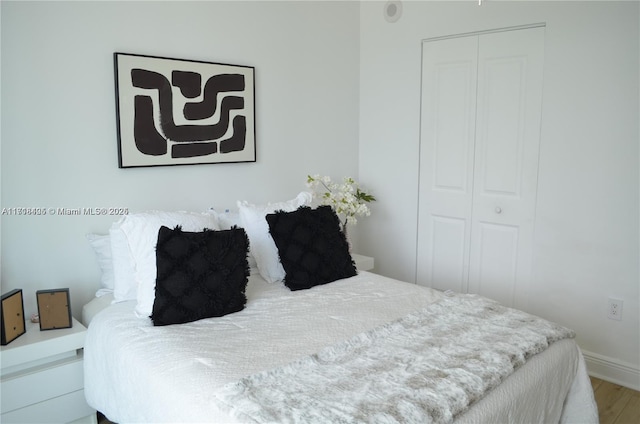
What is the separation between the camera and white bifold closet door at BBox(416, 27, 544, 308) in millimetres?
3229

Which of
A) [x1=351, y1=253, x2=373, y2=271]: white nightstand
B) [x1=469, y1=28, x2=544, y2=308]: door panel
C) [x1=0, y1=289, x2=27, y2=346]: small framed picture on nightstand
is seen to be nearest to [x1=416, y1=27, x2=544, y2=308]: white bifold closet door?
[x1=469, y1=28, x2=544, y2=308]: door panel

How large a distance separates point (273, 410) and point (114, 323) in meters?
1.05

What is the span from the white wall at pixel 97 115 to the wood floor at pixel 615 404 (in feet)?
3.22

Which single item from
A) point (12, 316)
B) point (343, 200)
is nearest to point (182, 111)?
point (343, 200)

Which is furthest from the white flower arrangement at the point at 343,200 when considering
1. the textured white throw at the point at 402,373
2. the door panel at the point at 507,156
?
the textured white throw at the point at 402,373

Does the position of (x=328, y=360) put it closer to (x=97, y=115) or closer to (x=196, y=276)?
(x=196, y=276)

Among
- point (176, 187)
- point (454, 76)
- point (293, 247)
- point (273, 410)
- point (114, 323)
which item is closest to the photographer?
point (273, 410)

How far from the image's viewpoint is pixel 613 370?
9.93 ft

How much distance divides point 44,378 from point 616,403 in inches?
115

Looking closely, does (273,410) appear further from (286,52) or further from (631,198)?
(286,52)

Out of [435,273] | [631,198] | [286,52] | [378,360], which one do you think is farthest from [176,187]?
[631,198]

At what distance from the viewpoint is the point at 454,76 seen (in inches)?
139

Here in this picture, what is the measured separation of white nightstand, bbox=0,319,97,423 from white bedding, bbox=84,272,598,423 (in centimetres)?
10

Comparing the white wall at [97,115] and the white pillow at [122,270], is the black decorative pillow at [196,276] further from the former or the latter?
the white wall at [97,115]
